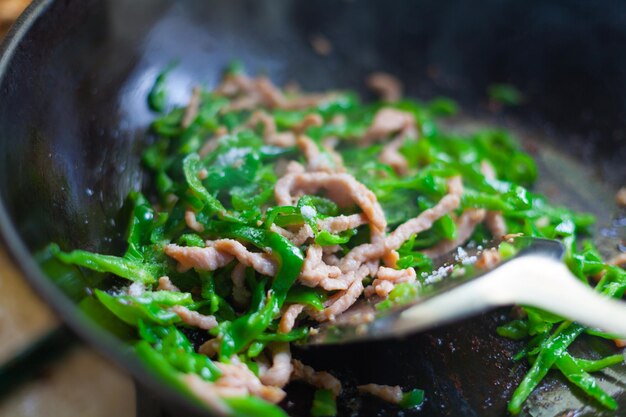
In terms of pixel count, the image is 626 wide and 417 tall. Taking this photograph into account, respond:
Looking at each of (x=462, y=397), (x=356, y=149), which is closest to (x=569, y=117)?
(x=356, y=149)

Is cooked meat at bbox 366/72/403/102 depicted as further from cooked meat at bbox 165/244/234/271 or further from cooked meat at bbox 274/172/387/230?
cooked meat at bbox 165/244/234/271

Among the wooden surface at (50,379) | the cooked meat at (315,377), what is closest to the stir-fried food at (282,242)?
the cooked meat at (315,377)

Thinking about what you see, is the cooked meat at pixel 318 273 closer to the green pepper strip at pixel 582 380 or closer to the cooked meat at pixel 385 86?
the green pepper strip at pixel 582 380

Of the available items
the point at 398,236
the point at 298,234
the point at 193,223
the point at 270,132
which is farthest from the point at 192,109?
the point at 398,236

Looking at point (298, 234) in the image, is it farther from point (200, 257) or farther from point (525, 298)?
point (525, 298)

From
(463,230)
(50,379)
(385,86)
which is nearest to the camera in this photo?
(463,230)

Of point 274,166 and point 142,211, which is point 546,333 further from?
point 142,211

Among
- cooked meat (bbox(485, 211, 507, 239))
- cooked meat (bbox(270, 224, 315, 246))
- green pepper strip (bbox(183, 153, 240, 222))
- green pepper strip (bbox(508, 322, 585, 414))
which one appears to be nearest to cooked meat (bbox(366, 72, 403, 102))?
cooked meat (bbox(485, 211, 507, 239))

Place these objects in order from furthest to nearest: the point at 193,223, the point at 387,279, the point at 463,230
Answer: the point at 463,230 < the point at 193,223 < the point at 387,279
